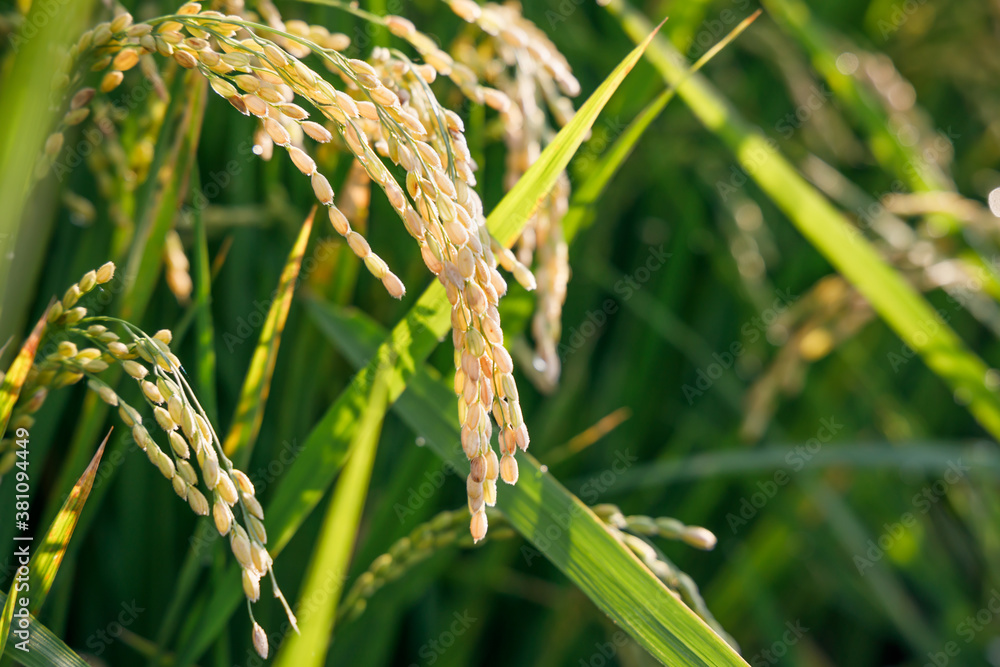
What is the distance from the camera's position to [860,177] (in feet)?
6.57

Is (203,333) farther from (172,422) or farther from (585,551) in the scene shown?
(585,551)

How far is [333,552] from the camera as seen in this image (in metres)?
0.82

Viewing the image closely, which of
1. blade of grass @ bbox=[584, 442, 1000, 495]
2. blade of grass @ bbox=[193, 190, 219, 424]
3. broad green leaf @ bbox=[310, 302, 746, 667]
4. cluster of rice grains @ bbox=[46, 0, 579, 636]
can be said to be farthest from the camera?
blade of grass @ bbox=[584, 442, 1000, 495]

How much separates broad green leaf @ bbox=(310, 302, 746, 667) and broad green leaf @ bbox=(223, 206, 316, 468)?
0.16 meters

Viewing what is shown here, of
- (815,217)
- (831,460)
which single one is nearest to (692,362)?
(831,460)

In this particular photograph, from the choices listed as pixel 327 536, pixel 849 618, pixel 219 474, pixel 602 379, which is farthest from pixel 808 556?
pixel 219 474

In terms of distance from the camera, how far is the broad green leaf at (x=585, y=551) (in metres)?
0.71

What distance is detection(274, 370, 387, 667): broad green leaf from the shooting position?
77 centimetres

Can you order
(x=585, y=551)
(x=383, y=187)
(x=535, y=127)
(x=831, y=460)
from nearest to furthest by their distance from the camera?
(x=383, y=187), (x=585, y=551), (x=535, y=127), (x=831, y=460)

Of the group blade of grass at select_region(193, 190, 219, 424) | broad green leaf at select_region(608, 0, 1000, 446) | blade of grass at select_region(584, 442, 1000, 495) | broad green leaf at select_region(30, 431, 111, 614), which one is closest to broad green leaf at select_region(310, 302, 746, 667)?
blade of grass at select_region(193, 190, 219, 424)

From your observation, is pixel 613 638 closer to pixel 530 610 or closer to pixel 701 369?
pixel 530 610

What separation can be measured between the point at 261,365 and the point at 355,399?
115 mm

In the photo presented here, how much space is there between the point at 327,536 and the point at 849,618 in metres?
1.49

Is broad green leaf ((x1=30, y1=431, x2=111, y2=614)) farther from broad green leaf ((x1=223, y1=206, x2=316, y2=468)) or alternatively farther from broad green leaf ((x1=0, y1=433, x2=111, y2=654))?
broad green leaf ((x1=223, y1=206, x2=316, y2=468))
